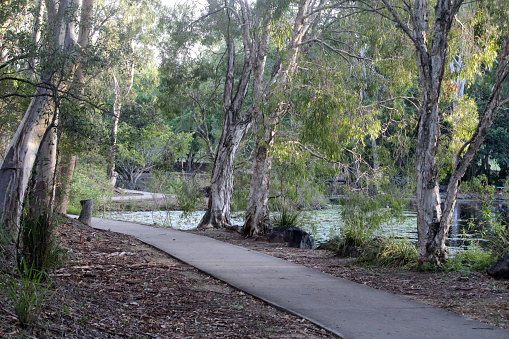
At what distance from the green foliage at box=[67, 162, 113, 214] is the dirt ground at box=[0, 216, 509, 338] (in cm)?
1354

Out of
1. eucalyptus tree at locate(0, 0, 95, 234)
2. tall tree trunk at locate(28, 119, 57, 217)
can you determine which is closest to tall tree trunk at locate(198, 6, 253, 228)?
tall tree trunk at locate(28, 119, 57, 217)

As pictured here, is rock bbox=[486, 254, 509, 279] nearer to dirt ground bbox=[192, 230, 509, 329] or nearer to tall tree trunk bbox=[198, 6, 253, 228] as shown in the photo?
dirt ground bbox=[192, 230, 509, 329]

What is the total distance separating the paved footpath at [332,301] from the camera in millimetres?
5404

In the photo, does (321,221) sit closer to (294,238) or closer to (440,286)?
(294,238)

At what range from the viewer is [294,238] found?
13367 mm

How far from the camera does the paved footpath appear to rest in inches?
213

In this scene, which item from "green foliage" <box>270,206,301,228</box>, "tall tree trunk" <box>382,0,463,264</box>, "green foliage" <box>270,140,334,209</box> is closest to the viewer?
"tall tree trunk" <box>382,0,463,264</box>

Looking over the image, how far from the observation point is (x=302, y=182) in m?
15.0

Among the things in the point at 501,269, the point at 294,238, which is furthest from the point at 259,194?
the point at 501,269

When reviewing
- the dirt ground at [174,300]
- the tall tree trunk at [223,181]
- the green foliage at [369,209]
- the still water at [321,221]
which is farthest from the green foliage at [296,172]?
the dirt ground at [174,300]

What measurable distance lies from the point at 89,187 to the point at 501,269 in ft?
67.2

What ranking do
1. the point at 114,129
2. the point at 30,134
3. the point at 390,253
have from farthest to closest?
1. the point at 114,129
2. the point at 30,134
3. the point at 390,253

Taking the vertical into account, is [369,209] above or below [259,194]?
below

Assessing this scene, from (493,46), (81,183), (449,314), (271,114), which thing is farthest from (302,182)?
(81,183)
